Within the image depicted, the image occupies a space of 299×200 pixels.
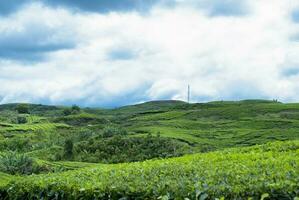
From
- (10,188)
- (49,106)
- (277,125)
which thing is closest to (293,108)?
(277,125)

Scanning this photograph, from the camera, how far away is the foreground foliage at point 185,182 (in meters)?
7.40

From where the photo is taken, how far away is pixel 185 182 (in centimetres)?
830

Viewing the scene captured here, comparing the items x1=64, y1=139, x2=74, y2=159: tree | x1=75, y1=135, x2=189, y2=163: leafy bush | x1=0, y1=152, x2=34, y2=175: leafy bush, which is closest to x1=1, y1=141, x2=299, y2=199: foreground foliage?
x1=0, y1=152, x2=34, y2=175: leafy bush

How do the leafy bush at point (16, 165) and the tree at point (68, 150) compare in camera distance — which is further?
the tree at point (68, 150)

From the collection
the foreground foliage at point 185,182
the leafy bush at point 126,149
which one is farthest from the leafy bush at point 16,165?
the leafy bush at point 126,149

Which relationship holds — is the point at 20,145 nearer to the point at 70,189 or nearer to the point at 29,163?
the point at 29,163

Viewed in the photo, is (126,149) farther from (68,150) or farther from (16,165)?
(16,165)

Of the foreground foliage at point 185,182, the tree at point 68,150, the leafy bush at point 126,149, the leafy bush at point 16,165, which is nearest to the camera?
the foreground foliage at point 185,182

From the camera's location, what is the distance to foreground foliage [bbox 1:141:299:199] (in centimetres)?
740

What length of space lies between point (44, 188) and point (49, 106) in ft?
610

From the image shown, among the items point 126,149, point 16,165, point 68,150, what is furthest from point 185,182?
point 126,149

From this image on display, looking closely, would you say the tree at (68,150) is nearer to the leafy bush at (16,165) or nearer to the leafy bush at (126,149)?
the leafy bush at (126,149)

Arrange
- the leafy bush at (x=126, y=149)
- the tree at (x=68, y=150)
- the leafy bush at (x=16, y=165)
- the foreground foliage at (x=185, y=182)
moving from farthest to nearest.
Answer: the tree at (x=68, y=150)
the leafy bush at (x=126, y=149)
the leafy bush at (x=16, y=165)
the foreground foliage at (x=185, y=182)

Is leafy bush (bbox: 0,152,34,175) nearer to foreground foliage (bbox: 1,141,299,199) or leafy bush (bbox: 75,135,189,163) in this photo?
foreground foliage (bbox: 1,141,299,199)
